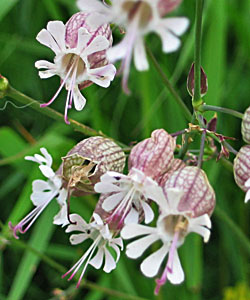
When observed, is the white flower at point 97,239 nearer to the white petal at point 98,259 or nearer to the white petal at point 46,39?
the white petal at point 98,259

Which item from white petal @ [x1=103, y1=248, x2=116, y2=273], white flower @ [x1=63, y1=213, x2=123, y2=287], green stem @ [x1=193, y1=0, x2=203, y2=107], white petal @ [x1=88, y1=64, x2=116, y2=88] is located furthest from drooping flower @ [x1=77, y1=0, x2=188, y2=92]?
white petal @ [x1=103, y1=248, x2=116, y2=273]

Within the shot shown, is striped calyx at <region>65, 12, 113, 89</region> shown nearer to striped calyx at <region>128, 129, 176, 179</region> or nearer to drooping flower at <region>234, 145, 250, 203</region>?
striped calyx at <region>128, 129, 176, 179</region>

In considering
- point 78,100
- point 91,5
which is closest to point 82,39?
point 78,100

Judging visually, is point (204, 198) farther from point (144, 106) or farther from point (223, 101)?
point (223, 101)

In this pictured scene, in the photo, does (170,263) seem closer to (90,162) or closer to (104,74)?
(90,162)

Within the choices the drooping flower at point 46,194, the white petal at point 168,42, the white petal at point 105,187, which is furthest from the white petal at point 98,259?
the white petal at point 168,42
